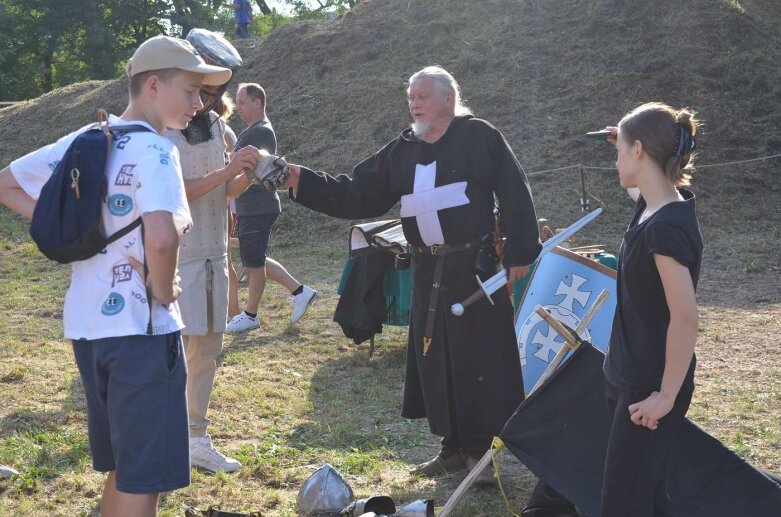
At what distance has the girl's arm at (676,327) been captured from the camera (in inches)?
114

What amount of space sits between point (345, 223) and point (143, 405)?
1078 centimetres

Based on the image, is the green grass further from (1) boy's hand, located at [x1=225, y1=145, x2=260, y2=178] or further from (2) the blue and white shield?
(1) boy's hand, located at [x1=225, y1=145, x2=260, y2=178]

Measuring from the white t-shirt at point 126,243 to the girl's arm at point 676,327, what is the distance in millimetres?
1456

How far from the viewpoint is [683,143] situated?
3.05 m

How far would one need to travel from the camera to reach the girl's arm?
9.46 feet

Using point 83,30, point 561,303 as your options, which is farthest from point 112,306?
point 83,30

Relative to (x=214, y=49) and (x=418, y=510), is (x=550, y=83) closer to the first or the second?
(x=214, y=49)

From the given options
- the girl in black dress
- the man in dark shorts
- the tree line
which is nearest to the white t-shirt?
the girl in black dress

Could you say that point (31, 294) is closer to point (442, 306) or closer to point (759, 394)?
point (442, 306)

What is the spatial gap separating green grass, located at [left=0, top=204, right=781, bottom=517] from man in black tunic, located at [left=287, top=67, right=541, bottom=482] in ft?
1.20

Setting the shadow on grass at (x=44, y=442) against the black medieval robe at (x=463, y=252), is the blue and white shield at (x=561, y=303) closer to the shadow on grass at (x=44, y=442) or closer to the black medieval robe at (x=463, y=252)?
the black medieval robe at (x=463, y=252)

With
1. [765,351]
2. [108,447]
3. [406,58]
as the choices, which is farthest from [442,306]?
[406,58]

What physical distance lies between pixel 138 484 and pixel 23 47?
108 ft

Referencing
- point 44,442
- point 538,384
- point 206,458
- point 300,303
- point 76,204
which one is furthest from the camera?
point 300,303
